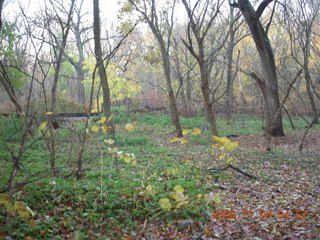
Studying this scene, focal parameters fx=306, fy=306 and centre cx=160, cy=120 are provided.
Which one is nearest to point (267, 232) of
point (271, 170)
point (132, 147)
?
point (271, 170)

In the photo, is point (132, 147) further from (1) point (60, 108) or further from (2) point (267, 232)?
(1) point (60, 108)

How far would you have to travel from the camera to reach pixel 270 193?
4914 mm

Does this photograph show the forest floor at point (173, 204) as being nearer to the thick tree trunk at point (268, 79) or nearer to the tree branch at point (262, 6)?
the thick tree trunk at point (268, 79)

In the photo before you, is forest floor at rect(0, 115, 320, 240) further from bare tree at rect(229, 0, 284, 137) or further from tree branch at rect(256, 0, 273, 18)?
tree branch at rect(256, 0, 273, 18)

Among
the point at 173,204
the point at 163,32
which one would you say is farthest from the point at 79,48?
the point at 173,204

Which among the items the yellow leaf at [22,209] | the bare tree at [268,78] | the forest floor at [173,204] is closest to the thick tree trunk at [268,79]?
the bare tree at [268,78]

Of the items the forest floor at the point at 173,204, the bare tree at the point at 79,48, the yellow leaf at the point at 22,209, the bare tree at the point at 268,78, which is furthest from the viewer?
the bare tree at the point at 79,48

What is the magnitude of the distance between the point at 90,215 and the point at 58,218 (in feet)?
1.12
